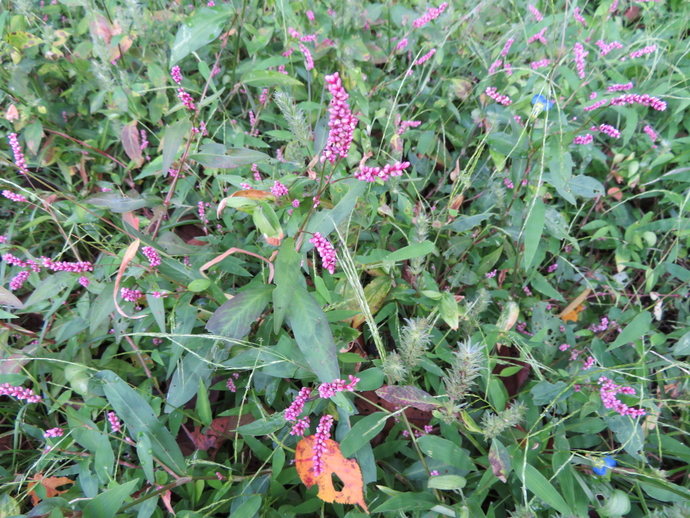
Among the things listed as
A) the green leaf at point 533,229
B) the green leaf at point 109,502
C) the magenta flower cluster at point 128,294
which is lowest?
the green leaf at point 109,502

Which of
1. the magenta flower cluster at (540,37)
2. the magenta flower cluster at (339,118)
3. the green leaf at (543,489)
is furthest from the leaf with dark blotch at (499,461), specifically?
the magenta flower cluster at (540,37)

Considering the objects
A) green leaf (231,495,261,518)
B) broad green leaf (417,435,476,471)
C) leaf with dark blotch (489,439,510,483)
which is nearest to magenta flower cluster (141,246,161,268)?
green leaf (231,495,261,518)

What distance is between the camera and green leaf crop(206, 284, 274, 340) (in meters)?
1.11

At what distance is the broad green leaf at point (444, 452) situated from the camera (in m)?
1.25

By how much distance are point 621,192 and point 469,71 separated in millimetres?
1070

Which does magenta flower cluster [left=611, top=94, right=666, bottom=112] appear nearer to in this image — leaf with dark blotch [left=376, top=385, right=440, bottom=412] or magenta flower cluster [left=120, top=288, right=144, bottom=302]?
leaf with dark blotch [left=376, top=385, right=440, bottom=412]

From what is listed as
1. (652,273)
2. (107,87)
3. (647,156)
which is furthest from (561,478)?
(107,87)

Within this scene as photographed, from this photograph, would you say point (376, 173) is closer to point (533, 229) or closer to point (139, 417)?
Result: point (533, 229)

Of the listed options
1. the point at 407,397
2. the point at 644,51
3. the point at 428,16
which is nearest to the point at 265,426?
the point at 407,397

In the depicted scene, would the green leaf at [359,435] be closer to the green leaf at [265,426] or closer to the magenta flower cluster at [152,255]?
the green leaf at [265,426]

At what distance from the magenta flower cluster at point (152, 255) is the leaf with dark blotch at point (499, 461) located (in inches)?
46.7

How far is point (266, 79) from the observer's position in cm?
143

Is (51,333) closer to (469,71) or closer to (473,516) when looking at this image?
(473,516)

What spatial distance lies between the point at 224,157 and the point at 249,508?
43.2 inches
